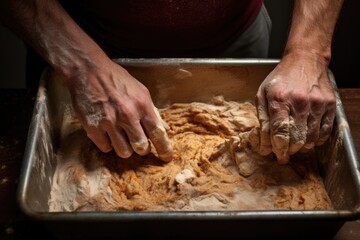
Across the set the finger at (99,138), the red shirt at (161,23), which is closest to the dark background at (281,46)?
the red shirt at (161,23)

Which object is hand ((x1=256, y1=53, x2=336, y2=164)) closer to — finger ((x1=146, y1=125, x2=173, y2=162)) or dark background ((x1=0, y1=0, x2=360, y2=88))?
finger ((x1=146, y1=125, x2=173, y2=162))

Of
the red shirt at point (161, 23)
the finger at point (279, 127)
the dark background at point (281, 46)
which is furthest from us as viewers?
the dark background at point (281, 46)

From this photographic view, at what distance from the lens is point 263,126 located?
1.19 meters

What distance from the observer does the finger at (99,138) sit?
3.98 ft

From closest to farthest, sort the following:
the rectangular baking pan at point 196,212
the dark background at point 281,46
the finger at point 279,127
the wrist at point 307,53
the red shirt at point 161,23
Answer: the rectangular baking pan at point 196,212
the finger at point 279,127
the wrist at point 307,53
the red shirt at point 161,23
the dark background at point 281,46

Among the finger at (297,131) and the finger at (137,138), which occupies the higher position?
the finger at (297,131)

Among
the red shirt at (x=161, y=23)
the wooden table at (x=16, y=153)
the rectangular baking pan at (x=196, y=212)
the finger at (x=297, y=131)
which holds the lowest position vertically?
the wooden table at (x=16, y=153)

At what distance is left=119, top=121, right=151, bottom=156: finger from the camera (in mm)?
1192

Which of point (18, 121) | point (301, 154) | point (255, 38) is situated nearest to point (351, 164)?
point (301, 154)

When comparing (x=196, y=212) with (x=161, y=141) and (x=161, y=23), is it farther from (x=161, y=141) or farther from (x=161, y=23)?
(x=161, y=23)

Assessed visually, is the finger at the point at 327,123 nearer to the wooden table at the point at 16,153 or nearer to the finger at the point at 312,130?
the finger at the point at 312,130

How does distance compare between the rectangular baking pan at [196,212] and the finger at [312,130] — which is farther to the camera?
the finger at [312,130]

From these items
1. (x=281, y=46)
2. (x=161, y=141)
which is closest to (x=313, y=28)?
(x=161, y=141)

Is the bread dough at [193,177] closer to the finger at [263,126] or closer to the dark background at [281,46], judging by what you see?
the finger at [263,126]
